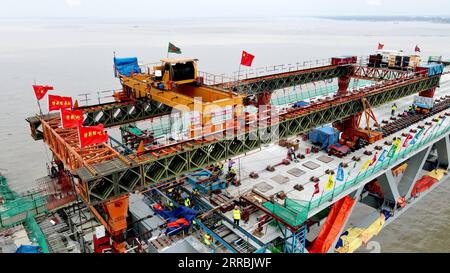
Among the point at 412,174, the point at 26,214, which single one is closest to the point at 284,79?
the point at 412,174

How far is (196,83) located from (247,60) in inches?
250

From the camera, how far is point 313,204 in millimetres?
20234

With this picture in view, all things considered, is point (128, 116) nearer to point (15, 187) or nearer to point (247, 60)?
point (247, 60)

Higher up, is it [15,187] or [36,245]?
[36,245]

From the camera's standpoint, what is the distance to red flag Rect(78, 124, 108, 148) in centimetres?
1605

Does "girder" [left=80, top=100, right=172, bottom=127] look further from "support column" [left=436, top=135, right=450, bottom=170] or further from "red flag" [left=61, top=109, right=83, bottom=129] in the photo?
"support column" [left=436, top=135, right=450, bottom=170]

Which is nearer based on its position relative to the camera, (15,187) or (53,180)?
(53,180)

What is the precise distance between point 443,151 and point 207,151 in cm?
3012

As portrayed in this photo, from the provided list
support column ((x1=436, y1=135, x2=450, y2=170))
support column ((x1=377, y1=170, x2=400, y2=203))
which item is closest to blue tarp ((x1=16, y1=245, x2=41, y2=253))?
support column ((x1=377, y1=170, x2=400, y2=203))

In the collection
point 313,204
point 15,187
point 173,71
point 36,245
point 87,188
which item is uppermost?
point 173,71

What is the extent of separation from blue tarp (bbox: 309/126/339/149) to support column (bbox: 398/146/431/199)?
7.78 metres

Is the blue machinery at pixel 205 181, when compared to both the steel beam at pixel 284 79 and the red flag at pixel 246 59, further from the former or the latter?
the steel beam at pixel 284 79
